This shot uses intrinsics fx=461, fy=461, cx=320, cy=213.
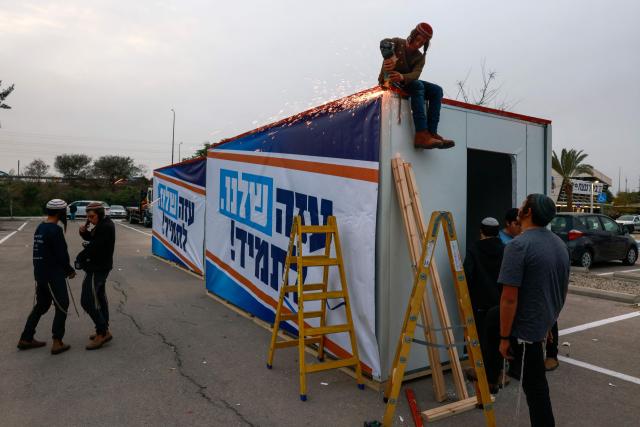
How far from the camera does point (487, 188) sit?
258 inches

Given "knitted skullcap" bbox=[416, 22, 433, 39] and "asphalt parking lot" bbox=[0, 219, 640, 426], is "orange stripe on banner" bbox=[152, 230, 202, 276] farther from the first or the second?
"knitted skullcap" bbox=[416, 22, 433, 39]

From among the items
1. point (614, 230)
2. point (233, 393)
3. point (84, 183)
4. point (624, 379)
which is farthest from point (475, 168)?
point (84, 183)

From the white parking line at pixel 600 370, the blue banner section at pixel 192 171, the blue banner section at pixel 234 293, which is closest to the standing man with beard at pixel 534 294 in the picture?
the white parking line at pixel 600 370

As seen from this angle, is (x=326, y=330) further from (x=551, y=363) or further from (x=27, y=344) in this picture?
(x=27, y=344)

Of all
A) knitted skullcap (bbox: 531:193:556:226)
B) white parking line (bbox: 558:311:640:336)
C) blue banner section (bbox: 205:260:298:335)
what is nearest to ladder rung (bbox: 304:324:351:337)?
blue banner section (bbox: 205:260:298:335)

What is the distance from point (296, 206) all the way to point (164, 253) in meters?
8.87

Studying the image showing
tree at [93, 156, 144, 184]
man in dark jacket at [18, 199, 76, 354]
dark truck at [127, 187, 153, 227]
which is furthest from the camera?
tree at [93, 156, 144, 184]

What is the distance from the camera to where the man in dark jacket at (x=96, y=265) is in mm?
5309

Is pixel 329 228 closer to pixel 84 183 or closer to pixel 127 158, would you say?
pixel 84 183

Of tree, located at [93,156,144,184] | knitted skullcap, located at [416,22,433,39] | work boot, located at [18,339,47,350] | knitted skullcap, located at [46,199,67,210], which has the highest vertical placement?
tree, located at [93,156,144,184]

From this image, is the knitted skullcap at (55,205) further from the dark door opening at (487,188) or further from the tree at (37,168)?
the tree at (37,168)

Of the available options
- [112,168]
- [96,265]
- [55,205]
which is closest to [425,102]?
[96,265]

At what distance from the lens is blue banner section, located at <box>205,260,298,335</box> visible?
6367 millimetres

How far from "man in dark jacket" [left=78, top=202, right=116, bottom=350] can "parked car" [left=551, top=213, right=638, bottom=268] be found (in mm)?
10468
